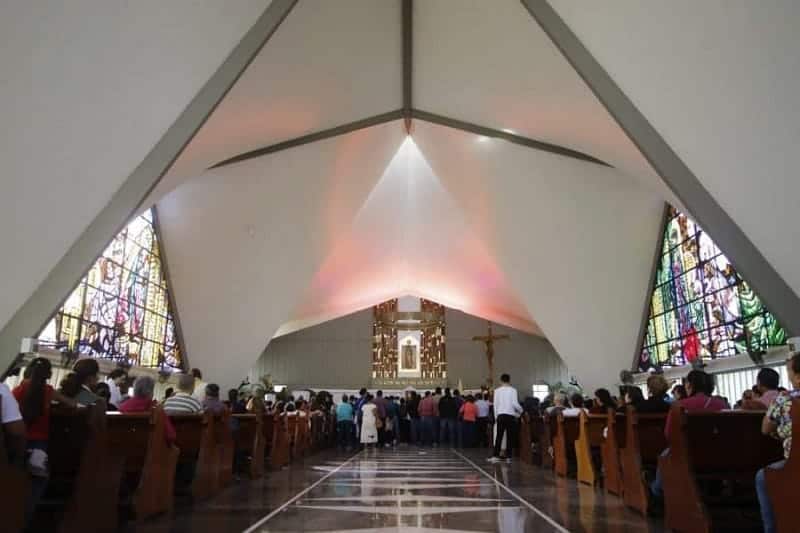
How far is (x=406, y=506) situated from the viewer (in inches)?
177

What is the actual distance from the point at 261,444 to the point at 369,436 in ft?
19.0

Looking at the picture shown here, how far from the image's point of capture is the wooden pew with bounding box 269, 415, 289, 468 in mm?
7809

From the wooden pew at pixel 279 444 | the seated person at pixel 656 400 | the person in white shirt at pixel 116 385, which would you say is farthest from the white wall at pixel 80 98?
the seated person at pixel 656 400

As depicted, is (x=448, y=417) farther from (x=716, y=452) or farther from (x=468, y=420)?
(x=716, y=452)

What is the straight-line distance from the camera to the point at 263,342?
14.9m

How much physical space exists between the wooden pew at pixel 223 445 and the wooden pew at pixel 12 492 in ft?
8.26

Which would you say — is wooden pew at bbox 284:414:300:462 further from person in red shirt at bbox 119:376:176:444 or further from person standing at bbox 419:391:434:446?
person standing at bbox 419:391:434:446

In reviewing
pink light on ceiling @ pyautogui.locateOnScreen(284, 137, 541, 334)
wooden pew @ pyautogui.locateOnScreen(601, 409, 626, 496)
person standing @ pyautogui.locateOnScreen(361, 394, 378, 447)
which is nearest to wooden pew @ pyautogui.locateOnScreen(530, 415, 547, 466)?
wooden pew @ pyautogui.locateOnScreen(601, 409, 626, 496)

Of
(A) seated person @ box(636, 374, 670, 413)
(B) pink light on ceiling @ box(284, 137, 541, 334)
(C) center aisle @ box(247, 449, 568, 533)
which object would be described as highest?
(B) pink light on ceiling @ box(284, 137, 541, 334)

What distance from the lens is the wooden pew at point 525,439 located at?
→ 9230 mm

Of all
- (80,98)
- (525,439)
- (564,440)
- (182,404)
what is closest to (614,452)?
(564,440)

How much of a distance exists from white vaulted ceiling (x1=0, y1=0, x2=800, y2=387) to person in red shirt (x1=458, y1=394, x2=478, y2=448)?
254cm

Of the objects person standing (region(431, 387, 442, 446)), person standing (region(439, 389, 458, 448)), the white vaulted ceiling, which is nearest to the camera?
the white vaulted ceiling

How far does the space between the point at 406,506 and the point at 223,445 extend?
82.9 inches
